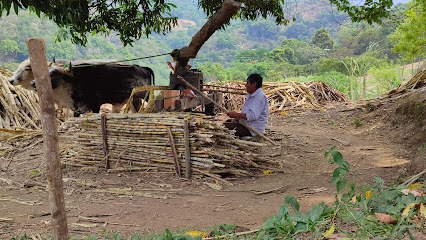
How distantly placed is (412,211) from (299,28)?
170ft

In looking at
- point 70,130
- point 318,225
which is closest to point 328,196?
point 318,225

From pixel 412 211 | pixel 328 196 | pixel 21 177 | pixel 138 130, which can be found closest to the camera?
pixel 412 211

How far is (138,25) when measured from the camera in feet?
21.4

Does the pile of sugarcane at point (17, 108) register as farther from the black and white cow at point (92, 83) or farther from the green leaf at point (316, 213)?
the green leaf at point (316, 213)

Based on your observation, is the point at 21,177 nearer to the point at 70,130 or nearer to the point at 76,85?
the point at 70,130

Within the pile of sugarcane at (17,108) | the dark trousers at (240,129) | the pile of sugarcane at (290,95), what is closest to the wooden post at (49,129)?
the dark trousers at (240,129)

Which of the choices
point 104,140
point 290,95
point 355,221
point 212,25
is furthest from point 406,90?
point 355,221

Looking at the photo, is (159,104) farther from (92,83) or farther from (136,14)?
(92,83)

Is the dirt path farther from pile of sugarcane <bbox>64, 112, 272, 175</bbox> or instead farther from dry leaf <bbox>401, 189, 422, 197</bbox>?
dry leaf <bbox>401, 189, 422, 197</bbox>

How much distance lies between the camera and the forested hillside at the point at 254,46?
28094 millimetres

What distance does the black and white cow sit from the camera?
7.62 metres

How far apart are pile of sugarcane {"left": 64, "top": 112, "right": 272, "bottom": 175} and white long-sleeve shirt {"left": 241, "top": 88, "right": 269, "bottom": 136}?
1.70 feet

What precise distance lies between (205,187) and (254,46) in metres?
44.4

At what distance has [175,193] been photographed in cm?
438
